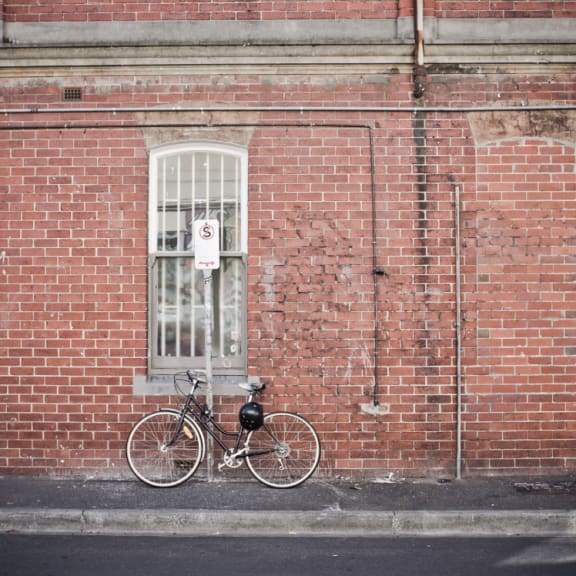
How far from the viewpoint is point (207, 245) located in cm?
693

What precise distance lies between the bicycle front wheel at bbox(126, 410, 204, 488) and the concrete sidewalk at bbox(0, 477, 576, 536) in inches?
12.9

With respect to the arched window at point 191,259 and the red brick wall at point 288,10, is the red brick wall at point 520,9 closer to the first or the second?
the red brick wall at point 288,10

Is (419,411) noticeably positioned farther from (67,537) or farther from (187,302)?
(67,537)

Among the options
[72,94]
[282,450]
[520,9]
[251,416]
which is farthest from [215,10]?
[282,450]

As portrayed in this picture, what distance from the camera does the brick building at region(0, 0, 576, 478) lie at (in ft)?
24.4

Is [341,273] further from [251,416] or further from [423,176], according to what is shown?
[251,416]

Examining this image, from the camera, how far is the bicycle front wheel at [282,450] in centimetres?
705

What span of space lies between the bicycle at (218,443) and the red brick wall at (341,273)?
11.9 inches

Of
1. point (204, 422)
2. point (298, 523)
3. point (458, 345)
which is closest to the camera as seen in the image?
point (298, 523)

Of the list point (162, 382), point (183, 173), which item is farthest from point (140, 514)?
point (183, 173)

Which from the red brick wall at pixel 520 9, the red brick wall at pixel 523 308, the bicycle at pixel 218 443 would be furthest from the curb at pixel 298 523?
the red brick wall at pixel 520 9

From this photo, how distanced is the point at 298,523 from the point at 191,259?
10.5ft

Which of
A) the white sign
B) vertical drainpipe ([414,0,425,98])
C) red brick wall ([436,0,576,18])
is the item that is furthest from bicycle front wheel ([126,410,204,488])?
red brick wall ([436,0,576,18])

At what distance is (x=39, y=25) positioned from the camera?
25.0ft
